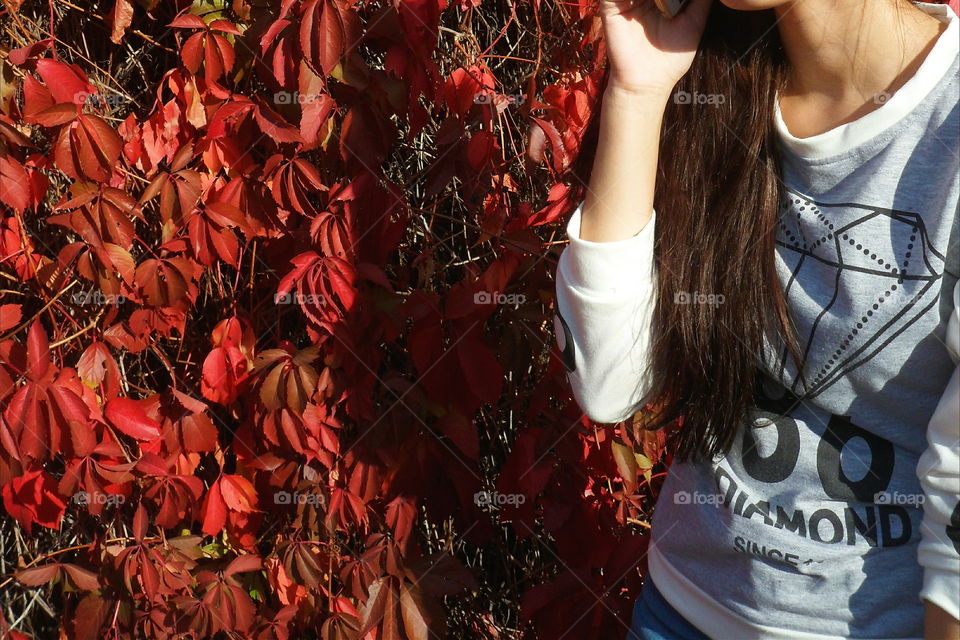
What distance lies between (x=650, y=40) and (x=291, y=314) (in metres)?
0.87

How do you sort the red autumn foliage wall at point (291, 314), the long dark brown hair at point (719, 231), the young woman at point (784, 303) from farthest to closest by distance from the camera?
the red autumn foliage wall at point (291, 314) < the long dark brown hair at point (719, 231) < the young woman at point (784, 303)

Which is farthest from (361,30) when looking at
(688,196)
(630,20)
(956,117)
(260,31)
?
(956,117)

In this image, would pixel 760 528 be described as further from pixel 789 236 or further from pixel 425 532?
pixel 425 532

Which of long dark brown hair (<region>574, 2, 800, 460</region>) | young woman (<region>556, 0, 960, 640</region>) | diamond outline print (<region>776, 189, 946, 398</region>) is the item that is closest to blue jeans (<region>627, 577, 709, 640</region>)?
young woman (<region>556, 0, 960, 640</region>)

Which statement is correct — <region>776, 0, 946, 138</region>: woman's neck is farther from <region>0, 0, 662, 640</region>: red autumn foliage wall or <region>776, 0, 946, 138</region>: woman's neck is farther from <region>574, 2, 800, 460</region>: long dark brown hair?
<region>0, 0, 662, 640</region>: red autumn foliage wall

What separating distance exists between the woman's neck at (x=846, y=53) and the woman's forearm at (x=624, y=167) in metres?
0.14

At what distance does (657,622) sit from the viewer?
1027 millimetres

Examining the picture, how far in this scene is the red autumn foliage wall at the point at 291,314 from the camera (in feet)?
4.43

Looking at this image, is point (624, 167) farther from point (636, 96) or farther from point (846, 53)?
point (846, 53)

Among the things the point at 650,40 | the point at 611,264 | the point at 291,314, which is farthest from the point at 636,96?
the point at 291,314

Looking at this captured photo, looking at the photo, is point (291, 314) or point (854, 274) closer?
point (854, 274)

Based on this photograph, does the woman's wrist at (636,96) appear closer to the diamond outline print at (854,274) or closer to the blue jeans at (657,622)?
the diamond outline print at (854,274)

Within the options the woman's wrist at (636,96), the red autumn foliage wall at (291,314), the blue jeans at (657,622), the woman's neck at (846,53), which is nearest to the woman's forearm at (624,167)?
the woman's wrist at (636,96)

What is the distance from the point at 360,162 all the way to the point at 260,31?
0.76 ft
